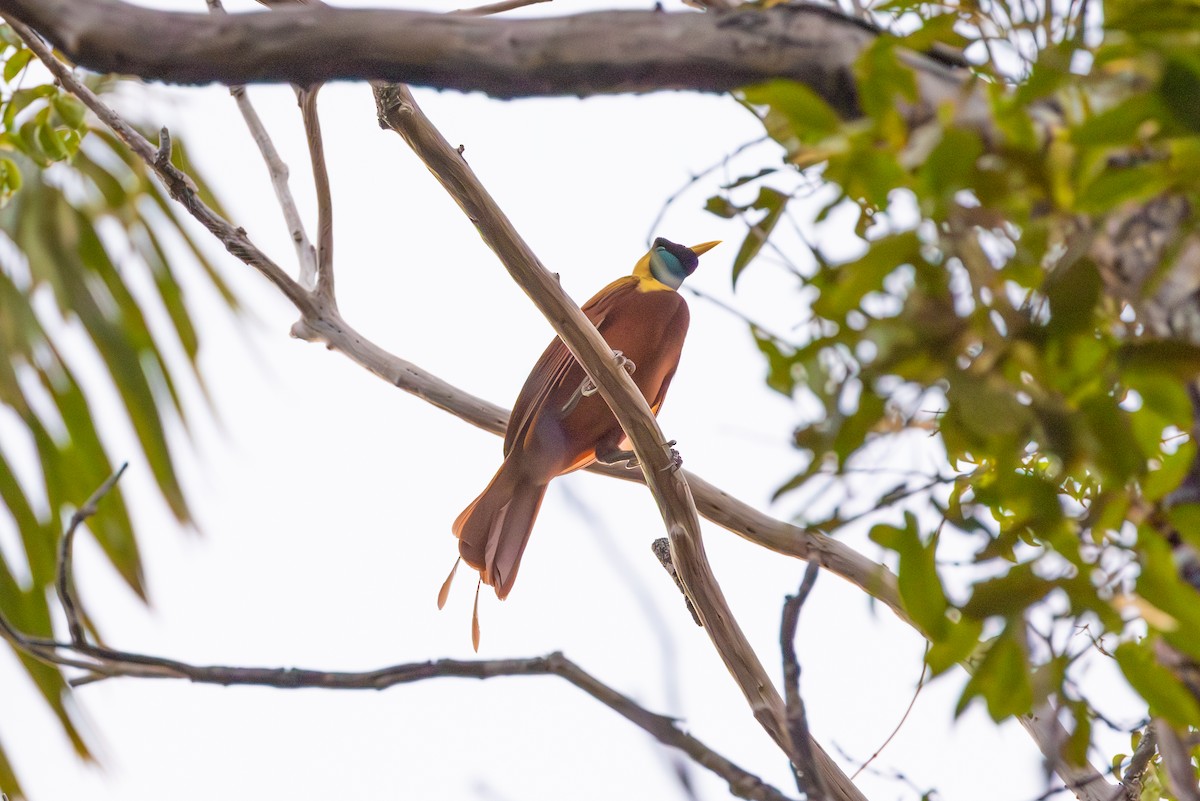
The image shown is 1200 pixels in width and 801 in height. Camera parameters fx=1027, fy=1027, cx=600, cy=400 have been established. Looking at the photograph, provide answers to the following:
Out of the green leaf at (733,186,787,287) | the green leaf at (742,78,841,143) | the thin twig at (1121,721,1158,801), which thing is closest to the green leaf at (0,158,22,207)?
the green leaf at (733,186,787,287)

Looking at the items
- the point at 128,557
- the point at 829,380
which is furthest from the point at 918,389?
the point at 128,557

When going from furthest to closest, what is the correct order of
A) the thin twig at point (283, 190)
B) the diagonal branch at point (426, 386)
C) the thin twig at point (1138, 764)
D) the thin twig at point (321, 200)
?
the thin twig at point (283, 190), the thin twig at point (321, 200), the diagonal branch at point (426, 386), the thin twig at point (1138, 764)

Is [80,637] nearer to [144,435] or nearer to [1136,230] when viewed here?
[1136,230]

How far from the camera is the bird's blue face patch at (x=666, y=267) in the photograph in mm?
3010

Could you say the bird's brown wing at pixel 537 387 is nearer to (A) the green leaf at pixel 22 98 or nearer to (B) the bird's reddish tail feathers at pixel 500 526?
(B) the bird's reddish tail feathers at pixel 500 526

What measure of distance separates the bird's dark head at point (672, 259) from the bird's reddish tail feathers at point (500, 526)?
1098mm

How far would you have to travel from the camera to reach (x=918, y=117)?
1.86 ft

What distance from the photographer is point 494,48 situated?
2.01ft

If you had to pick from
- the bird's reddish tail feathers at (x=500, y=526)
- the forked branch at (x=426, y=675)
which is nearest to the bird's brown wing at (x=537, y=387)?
the bird's reddish tail feathers at (x=500, y=526)

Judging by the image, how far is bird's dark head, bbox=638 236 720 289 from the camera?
301 centimetres

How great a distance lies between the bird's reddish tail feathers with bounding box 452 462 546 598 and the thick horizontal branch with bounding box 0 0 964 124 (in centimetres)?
144

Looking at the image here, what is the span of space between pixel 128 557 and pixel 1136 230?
2.01m

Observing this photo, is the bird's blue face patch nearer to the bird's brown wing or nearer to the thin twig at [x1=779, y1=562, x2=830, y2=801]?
the bird's brown wing

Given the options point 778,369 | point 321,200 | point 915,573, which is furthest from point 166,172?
point 915,573
